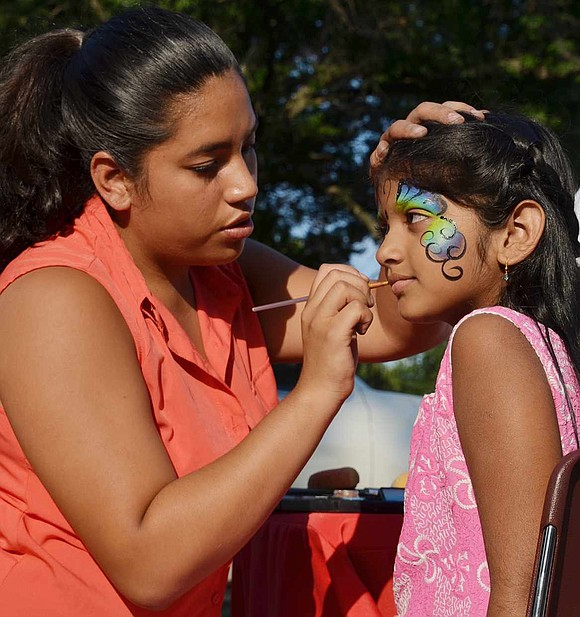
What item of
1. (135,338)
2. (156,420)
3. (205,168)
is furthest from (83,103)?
(156,420)

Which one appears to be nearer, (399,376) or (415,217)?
(415,217)

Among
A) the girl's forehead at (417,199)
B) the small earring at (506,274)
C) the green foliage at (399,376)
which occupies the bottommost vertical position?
the green foliage at (399,376)

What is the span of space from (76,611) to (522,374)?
930 millimetres

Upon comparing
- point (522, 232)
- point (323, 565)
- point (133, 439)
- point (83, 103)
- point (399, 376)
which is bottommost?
point (399, 376)

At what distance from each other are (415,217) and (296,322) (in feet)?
1.95

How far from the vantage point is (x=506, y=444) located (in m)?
1.83

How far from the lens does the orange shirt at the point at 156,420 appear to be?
2.02 metres

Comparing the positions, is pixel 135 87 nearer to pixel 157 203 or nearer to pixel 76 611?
pixel 157 203

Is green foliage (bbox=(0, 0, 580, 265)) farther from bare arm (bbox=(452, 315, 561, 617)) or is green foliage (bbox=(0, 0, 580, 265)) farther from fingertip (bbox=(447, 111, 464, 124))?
bare arm (bbox=(452, 315, 561, 617))

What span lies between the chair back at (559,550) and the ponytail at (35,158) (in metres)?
1.19

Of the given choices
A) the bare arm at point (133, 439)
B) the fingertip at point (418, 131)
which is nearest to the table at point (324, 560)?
the bare arm at point (133, 439)

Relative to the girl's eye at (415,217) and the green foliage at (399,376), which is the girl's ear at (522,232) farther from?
the green foliage at (399,376)

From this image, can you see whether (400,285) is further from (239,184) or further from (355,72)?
(355,72)

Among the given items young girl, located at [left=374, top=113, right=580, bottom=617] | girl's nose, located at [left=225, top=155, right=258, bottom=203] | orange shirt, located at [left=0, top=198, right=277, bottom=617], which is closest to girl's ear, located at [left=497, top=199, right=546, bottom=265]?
young girl, located at [left=374, top=113, right=580, bottom=617]
